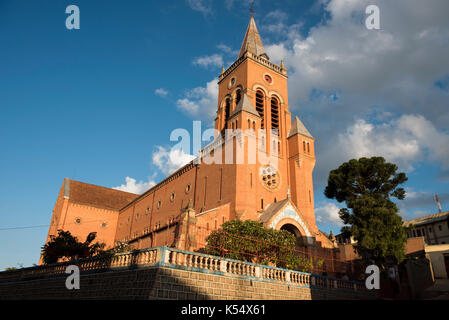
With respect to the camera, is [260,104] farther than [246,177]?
Yes

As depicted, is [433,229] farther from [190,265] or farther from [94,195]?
[94,195]

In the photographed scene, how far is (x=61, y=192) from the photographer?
50.2 meters

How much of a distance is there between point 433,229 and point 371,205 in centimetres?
2572

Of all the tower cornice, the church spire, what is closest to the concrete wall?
the tower cornice

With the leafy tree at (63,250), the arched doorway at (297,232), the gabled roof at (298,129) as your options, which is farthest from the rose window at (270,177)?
the leafy tree at (63,250)

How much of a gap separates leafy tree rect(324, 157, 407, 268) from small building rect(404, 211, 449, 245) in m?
18.4

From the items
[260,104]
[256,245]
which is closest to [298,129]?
[260,104]

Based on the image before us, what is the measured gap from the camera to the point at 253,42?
1549 inches

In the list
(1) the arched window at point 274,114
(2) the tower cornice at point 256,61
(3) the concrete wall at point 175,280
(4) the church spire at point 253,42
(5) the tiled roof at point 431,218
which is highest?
(4) the church spire at point 253,42

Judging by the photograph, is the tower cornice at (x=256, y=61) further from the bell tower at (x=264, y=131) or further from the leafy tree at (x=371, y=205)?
the leafy tree at (x=371, y=205)

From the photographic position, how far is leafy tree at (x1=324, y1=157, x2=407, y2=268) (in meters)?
21.0

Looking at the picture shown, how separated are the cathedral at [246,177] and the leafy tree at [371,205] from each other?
390 centimetres

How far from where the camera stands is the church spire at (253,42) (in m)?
38.2

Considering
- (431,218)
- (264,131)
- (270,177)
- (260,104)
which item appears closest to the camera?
(270,177)
